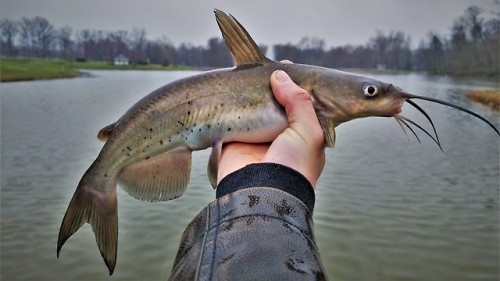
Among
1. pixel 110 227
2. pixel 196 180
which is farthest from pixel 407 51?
pixel 110 227

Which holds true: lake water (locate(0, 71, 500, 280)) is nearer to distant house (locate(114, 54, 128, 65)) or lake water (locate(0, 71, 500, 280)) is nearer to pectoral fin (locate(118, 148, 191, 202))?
pectoral fin (locate(118, 148, 191, 202))

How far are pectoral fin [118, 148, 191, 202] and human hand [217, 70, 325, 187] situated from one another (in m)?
0.31

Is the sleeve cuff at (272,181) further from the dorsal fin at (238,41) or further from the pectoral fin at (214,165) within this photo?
the dorsal fin at (238,41)

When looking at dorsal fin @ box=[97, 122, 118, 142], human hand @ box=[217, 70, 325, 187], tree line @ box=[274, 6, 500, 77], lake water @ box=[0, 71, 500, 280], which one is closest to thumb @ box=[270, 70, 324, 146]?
human hand @ box=[217, 70, 325, 187]

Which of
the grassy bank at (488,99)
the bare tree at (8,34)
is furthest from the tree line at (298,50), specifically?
the grassy bank at (488,99)

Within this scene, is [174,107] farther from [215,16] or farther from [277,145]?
[277,145]

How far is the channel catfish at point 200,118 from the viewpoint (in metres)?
2.48

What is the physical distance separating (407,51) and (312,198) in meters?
125

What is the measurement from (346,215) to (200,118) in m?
6.67

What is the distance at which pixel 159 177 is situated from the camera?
8.59 feet

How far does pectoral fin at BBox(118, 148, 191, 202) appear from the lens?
2613 millimetres

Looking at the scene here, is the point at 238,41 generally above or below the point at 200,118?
above

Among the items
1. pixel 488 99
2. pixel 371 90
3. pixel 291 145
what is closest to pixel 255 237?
pixel 291 145

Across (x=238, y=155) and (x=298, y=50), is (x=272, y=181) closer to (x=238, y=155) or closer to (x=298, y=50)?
(x=238, y=155)
